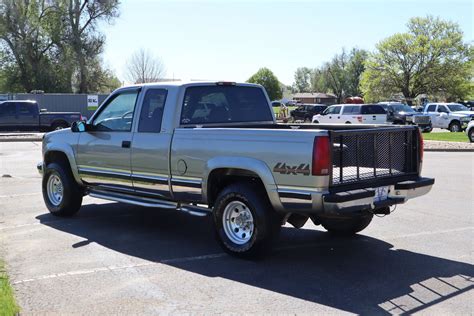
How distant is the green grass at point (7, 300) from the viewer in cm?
417

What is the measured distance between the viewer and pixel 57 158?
845 centimetres

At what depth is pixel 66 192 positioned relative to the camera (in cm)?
805

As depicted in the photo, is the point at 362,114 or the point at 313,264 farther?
the point at 362,114

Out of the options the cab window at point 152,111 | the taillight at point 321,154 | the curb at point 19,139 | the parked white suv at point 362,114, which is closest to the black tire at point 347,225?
the taillight at point 321,154

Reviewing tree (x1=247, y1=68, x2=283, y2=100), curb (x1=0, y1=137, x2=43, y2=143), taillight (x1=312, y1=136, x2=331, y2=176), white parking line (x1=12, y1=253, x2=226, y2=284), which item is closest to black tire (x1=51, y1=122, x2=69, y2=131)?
curb (x1=0, y1=137, x2=43, y2=143)

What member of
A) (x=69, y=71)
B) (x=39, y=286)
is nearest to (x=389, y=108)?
(x=69, y=71)

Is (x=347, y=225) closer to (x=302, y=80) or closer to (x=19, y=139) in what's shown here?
(x=19, y=139)

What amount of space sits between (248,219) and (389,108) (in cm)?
3233

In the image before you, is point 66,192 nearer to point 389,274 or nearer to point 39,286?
point 39,286

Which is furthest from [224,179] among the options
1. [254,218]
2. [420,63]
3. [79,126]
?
[420,63]

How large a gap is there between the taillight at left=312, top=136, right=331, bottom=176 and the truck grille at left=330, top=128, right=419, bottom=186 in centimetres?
19

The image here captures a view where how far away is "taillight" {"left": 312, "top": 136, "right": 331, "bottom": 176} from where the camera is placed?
5.02 metres

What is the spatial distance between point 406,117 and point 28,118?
22.6 m

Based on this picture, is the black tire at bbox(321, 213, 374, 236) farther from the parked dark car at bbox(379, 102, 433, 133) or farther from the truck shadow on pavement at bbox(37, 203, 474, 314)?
the parked dark car at bbox(379, 102, 433, 133)
